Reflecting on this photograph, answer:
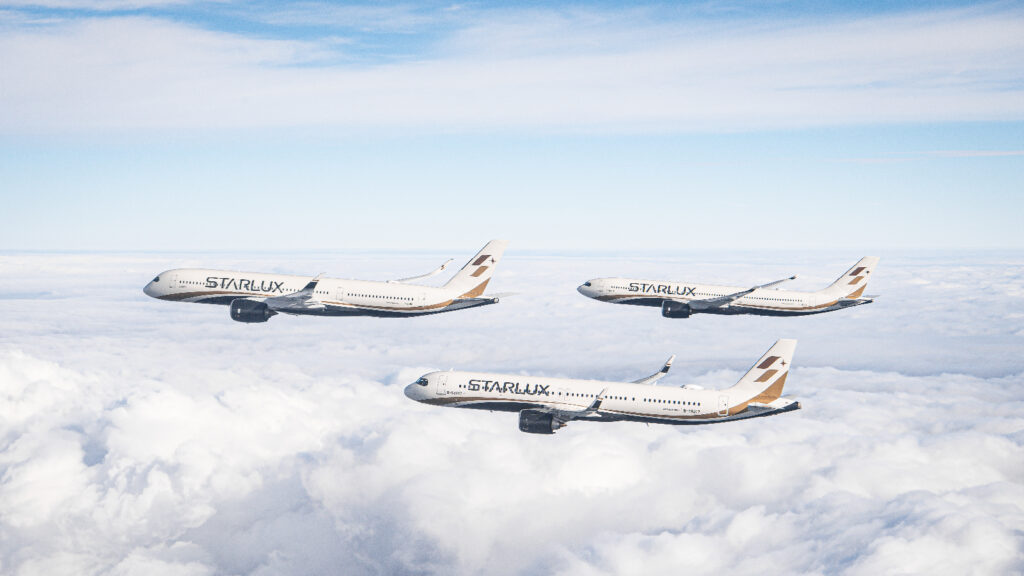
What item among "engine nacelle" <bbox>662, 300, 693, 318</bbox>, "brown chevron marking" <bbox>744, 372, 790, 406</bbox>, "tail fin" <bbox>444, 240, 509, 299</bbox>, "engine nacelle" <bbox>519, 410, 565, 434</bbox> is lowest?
"engine nacelle" <bbox>519, 410, 565, 434</bbox>

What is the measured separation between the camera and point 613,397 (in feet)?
346

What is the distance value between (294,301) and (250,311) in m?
6.05

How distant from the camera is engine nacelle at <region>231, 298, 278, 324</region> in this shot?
4122 inches

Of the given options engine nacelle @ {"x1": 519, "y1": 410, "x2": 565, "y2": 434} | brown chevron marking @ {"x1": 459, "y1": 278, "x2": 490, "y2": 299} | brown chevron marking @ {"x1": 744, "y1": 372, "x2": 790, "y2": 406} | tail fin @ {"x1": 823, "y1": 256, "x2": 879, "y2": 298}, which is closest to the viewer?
engine nacelle @ {"x1": 519, "y1": 410, "x2": 565, "y2": 434}

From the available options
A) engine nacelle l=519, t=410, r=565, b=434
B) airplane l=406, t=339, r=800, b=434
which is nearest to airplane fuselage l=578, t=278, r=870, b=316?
airplane l=406, t=339, r=800, b=434

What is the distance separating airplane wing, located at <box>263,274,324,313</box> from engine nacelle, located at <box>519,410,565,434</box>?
112 ft

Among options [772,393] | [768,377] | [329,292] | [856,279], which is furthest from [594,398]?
[856,279]

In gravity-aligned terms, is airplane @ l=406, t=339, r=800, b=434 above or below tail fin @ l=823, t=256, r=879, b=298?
below

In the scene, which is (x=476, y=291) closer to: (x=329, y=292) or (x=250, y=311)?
(x=329, y=292)

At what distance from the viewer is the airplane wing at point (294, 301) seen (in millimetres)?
104625

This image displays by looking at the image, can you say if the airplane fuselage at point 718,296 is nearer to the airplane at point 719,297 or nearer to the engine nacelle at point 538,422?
the airplane at point 719,297

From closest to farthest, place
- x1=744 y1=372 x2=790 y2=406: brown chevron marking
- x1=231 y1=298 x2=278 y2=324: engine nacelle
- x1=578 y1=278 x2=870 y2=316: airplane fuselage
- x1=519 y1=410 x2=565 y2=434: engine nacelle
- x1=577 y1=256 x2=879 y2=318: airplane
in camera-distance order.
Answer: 1. x1=519 y1=410 x2=565 y2=434: engine nacelle
2. x1=231 y1=298 x2=278 y2=324: engine nacelle
3. x1=744 y1=372 x2=790 y2=406: brown chevron marking
4. x1=577 y1=256 x2=879 y2=318: airplane
5. x1=578 y1=278 x2=870 y2=316: airplane fuselage

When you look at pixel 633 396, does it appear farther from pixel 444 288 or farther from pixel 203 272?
pixel 203 272

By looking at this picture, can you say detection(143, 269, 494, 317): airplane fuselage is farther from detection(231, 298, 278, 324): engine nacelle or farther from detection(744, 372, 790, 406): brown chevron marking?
detection(744, 372, 790, 406): brown chevron marking
